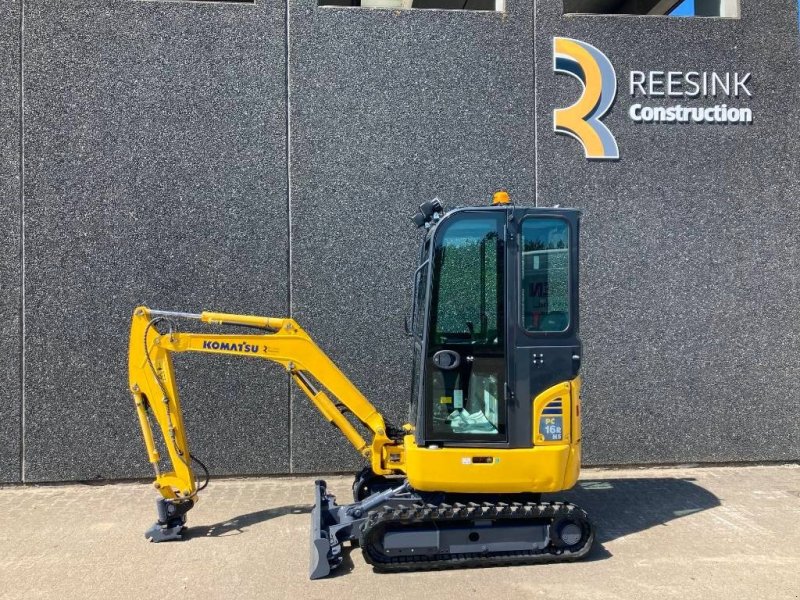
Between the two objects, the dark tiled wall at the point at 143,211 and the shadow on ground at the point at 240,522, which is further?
the dark tiled wall at the point at 143,211

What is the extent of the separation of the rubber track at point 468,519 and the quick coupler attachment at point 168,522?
1.54m

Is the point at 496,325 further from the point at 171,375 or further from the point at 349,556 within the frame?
the point at 171,375

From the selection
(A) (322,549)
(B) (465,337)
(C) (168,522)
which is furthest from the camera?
(C) (168,522)

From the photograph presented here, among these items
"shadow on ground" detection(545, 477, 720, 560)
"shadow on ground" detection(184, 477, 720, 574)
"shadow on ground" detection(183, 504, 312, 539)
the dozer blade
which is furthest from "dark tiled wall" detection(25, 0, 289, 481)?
"shadow on ground" detection(545, 477, 720, 560)

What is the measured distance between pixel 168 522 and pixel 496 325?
287cm

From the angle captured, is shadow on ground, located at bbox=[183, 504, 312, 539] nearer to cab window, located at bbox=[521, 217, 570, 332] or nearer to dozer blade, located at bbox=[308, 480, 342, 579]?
dozer blade, located at bbox=[308, 480, 342, 579]

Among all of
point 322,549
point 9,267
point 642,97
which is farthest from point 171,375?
point 642,97

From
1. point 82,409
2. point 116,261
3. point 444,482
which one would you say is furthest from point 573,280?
point 82,409

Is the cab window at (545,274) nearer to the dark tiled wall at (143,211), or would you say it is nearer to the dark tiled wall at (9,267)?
the dark tiled wall at (143,211)

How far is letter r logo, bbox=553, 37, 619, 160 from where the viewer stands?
6547mm

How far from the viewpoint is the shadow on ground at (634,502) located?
4902 millimetres

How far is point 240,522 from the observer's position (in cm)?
503

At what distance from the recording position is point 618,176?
21.7ft

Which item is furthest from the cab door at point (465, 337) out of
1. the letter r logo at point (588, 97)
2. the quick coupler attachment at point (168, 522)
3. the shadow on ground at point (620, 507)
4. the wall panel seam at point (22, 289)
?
the wall panel seam at point (22, 289)
